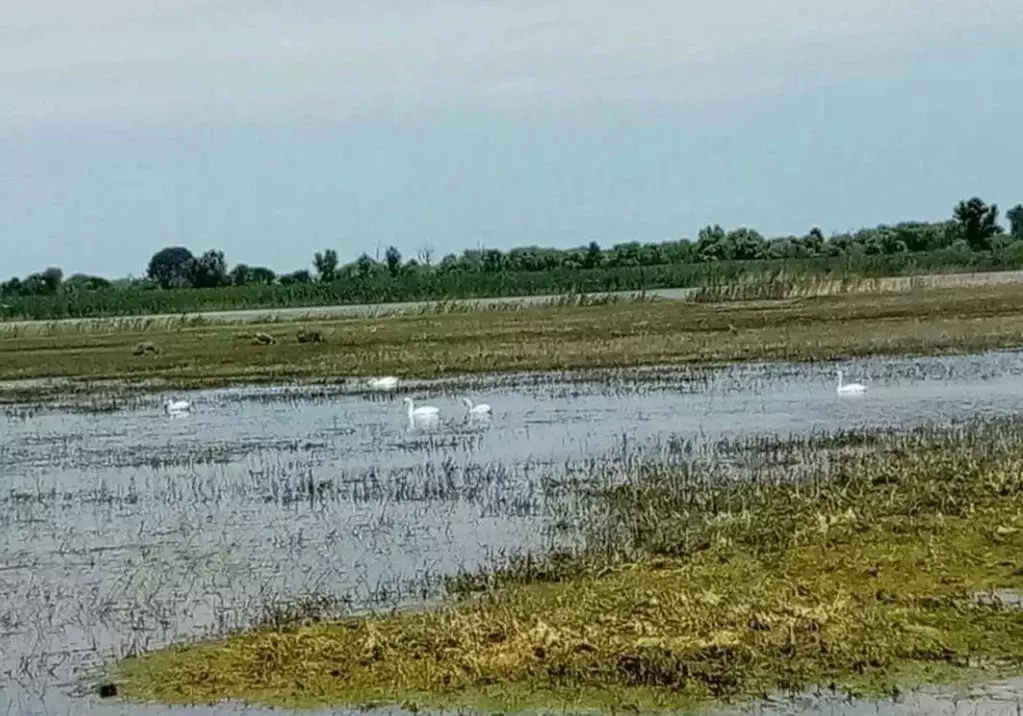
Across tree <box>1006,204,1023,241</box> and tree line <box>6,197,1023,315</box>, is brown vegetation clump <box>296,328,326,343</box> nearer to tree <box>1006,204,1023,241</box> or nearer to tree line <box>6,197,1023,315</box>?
tree line <box>6,197,1023,315</box>

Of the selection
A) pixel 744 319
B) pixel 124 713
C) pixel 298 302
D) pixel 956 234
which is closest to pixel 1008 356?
pixel 744 319

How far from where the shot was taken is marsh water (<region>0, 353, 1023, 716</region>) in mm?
12523

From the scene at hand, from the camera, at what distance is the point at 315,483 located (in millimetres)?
19297

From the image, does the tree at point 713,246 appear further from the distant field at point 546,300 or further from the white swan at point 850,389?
the white swan at point 850,389

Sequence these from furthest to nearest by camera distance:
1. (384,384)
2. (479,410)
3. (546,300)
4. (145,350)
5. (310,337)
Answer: (546,300) → (310,337) → (145,350) → (384,384) → (479,410)

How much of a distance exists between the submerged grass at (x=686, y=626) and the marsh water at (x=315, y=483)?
48 centimetres

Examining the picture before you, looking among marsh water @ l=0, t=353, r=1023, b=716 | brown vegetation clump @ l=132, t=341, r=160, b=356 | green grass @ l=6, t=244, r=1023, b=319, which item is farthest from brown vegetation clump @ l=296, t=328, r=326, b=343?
green grass @ l=6, t=244, r=1023, b=319

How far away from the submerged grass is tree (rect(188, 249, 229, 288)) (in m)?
91.1

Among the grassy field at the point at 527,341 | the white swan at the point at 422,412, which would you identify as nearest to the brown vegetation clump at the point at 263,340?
the grassy field at the point at 527,341

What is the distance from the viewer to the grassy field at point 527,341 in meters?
36.2

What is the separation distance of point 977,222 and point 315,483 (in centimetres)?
8066

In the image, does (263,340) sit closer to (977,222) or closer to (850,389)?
(850,389)

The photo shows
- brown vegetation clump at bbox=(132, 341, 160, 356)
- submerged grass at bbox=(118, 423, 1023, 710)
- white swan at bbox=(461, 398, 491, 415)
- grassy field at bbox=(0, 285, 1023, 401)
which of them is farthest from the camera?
brown vegetation clump at bbox=(132, 341, 160, 356)

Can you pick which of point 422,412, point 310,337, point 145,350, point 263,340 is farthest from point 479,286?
point 422,412
